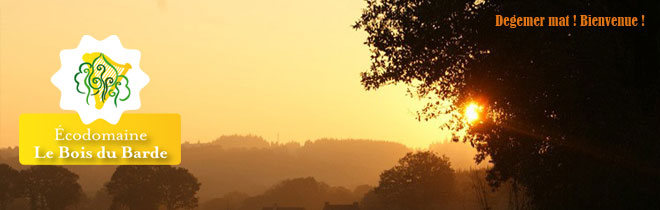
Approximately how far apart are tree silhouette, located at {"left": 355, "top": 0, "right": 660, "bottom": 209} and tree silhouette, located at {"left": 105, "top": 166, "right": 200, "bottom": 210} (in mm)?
105431

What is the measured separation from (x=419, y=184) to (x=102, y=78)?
81801 millimetres

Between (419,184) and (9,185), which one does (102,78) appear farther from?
(9,185)

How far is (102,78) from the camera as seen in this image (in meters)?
37.2

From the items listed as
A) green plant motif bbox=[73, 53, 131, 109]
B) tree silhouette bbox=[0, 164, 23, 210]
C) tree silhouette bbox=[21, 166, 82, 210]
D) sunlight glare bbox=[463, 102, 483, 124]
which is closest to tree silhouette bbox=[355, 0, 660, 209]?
sunlight glare bbox=[463, 102, 483, 124]

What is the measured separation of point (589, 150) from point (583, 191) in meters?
1.31

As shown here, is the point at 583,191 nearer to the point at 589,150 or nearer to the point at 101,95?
the point at 589,150

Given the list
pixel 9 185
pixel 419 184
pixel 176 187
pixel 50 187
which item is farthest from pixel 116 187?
pixel 419 184

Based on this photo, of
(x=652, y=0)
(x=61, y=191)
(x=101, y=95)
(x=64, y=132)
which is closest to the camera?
(x=652, y=0)

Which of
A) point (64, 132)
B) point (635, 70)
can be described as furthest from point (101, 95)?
point (635, 70)

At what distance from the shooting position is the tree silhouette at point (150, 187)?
122062 mm

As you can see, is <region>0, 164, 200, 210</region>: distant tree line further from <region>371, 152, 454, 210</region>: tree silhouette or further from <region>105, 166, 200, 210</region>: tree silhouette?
<region>371, 152, 454, 210</region>: tree silhouette

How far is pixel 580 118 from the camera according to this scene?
2038 cm

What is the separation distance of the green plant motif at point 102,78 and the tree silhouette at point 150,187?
88151 mm

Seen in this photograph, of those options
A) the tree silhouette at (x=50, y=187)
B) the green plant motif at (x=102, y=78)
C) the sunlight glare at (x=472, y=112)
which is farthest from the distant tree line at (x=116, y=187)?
the sunlight glare at (x=472, y=112)
